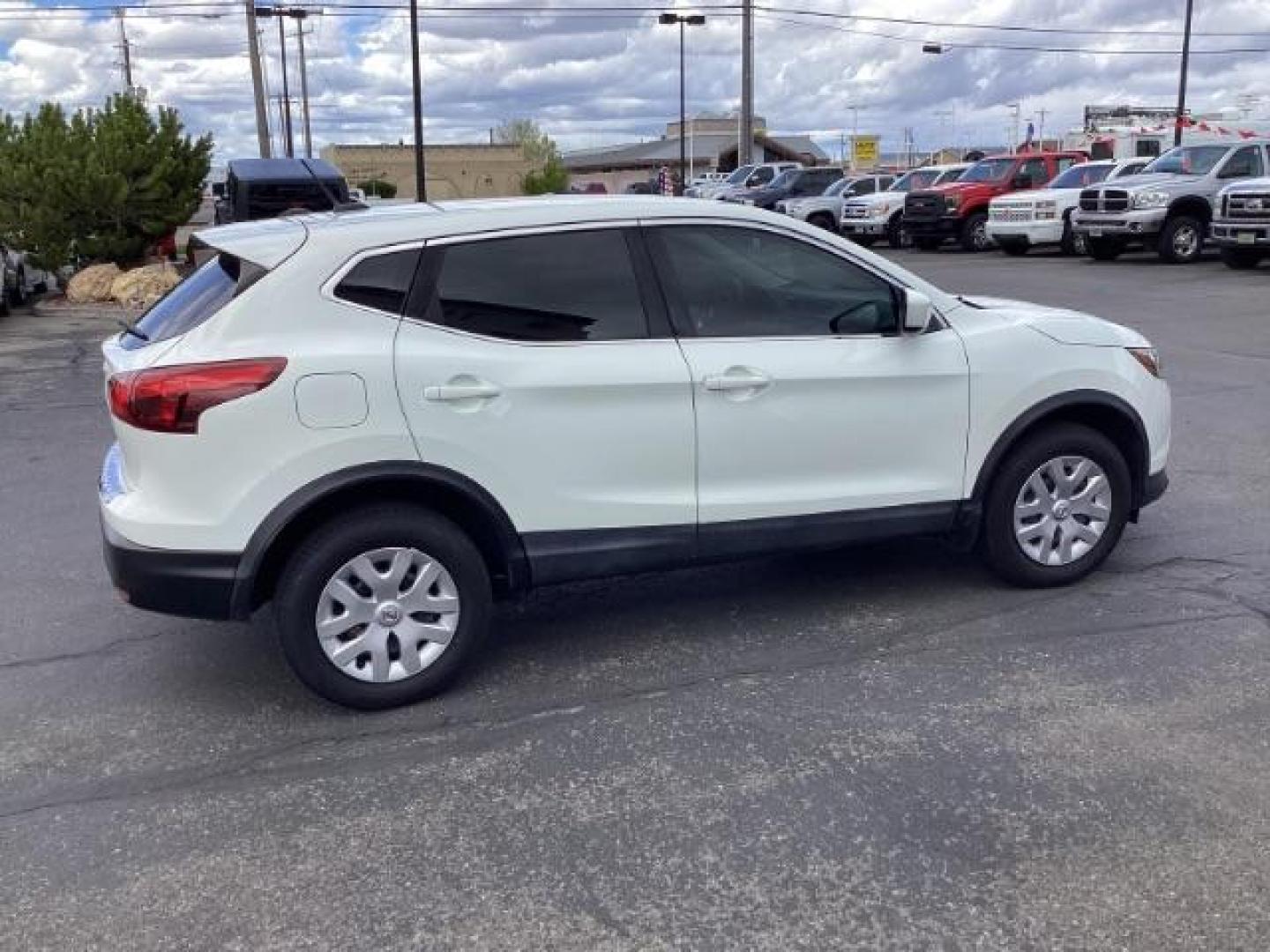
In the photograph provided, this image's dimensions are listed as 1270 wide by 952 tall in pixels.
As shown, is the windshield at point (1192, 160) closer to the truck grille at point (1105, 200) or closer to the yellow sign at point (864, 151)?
the truck grille at point (1105, 200)

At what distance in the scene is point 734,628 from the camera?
5094 mm

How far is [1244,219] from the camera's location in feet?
62.7

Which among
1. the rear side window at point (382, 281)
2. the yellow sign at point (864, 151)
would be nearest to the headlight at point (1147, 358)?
the rear side window at point (382, 281)

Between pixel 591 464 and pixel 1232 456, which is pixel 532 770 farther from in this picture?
pixel 1232 456

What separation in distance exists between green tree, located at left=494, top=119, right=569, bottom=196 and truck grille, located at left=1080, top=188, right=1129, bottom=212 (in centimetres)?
4457

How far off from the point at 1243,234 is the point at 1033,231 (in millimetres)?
5979

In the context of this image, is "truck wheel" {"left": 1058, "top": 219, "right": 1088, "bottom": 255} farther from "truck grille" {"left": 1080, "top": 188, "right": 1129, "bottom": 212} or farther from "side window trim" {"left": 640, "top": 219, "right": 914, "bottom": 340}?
"side window trim" {"left": 640, "top": 219, "right": 914, "bottom": 340}

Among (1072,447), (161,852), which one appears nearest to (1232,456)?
(1072,447)

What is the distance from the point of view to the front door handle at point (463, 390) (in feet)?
13.9

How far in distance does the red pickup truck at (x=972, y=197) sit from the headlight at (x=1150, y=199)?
558 cm

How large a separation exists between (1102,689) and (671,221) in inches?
91.6

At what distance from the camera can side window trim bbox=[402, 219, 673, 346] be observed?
170 inches

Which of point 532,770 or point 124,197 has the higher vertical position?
point 124,197

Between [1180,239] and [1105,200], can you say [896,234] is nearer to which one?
[1105,200]
